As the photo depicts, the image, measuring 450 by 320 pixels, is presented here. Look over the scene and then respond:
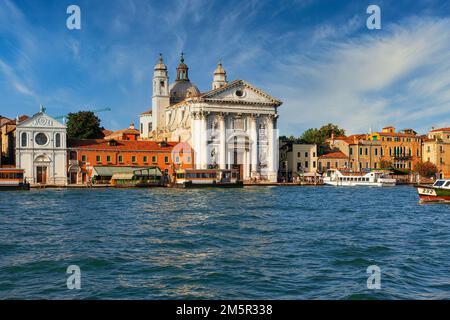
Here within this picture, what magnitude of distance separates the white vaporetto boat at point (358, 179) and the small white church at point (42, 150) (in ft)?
95.3

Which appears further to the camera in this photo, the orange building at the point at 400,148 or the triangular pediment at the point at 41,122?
the orange building at the point at 400,148

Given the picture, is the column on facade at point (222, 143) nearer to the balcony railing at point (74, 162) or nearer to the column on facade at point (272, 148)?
Answer: the column on facade at point (272, 148)

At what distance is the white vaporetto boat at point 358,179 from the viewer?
56.1m

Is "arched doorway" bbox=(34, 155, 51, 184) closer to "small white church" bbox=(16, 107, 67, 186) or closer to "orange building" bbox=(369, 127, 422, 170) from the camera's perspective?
"small white church" bbox=(16, 107, 67, 186)

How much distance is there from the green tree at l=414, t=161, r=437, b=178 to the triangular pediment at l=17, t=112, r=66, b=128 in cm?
4412

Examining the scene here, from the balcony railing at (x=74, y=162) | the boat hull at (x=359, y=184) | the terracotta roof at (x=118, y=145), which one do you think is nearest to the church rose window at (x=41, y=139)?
the terracotta roof at (x=118, y=145)

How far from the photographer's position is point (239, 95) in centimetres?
5638

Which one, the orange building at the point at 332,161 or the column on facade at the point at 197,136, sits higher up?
the column on facade at the point at 197,136

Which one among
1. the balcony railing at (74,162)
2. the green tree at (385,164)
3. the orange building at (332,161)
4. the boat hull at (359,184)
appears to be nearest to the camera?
the balcony railing at (74,162)

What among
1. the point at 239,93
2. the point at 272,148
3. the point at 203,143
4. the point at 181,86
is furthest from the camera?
the point at 181,86

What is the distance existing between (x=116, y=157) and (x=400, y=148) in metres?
37.7

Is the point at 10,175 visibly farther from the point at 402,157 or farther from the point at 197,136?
the point at 402,157

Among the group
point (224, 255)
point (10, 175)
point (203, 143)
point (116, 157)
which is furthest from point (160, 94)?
point (224, 255)
